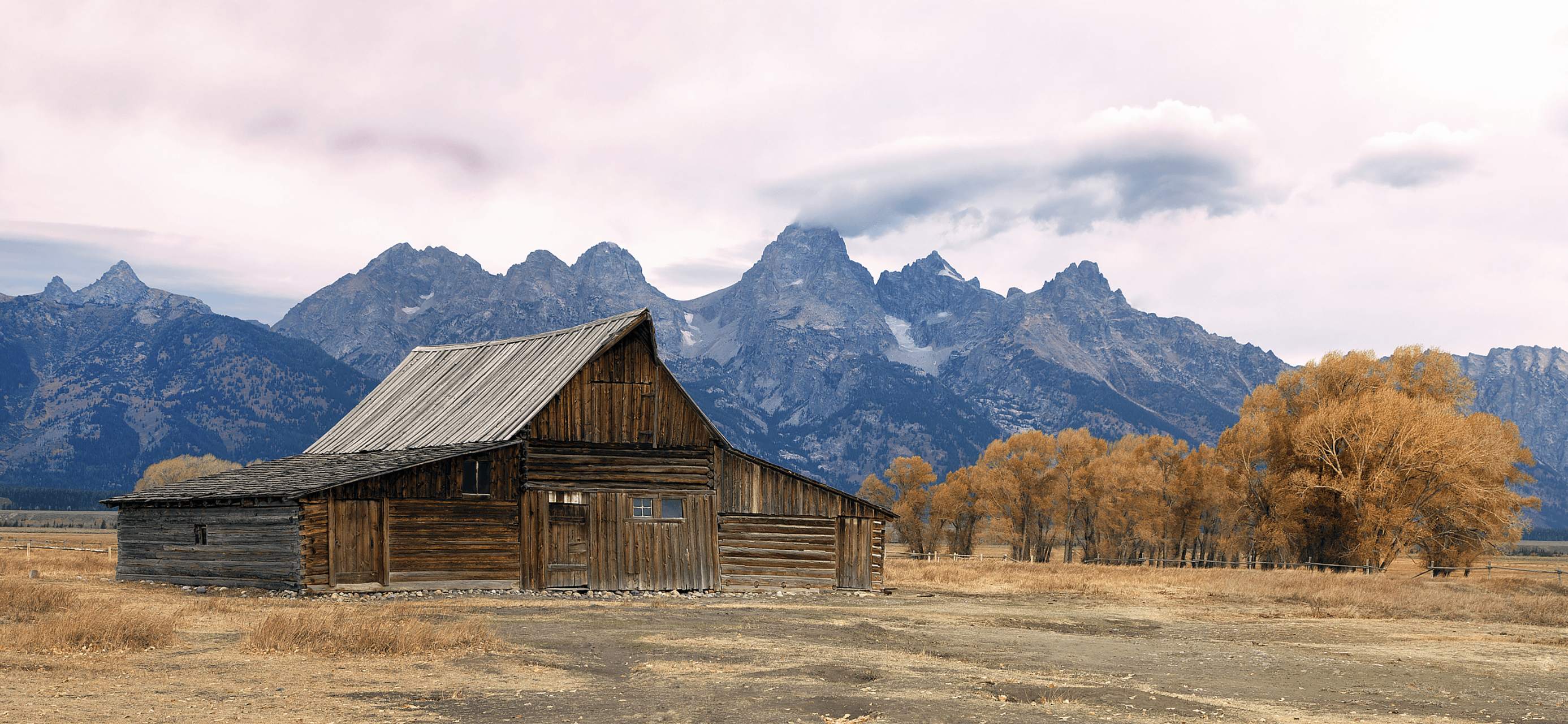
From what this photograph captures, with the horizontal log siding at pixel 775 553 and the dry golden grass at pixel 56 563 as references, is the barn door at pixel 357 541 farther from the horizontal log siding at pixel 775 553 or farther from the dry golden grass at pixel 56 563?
the horizontal log siding at pixel 775 553

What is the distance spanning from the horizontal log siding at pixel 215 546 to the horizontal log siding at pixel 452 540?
277cm

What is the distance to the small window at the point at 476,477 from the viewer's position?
3472 cm

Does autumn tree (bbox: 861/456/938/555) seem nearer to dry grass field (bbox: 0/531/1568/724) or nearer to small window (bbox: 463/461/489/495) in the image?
small window (bbox: 463/461/489/495)

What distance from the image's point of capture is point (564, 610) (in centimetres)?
2909

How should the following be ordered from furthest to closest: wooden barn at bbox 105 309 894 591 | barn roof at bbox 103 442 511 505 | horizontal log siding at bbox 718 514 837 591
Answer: horizontal log siding at bbox 718 514 837 591, wooden barn at bbox 105 309 894 591, barn roof at bbox 103 442 511 505

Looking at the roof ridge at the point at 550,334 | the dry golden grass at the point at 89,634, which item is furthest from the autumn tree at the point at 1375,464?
the dry golden grass at the point at 89,634

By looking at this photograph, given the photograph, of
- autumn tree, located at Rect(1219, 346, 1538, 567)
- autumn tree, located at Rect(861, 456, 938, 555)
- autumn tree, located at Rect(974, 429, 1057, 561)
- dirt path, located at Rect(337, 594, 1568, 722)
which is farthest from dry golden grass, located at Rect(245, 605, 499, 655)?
autumn tree, located at Rect(861, 456, 938, 555)

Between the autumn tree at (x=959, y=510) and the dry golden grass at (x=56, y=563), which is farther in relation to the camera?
the autumn tree at (x=959, y=510)

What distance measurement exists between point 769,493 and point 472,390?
37.3ft

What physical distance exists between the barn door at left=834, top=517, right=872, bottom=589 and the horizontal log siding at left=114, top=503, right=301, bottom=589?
56.8ft

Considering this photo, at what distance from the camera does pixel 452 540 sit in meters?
34.3

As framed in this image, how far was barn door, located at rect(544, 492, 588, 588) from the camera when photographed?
35906 mm

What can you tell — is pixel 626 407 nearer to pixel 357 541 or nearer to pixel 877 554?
pixel 357 541

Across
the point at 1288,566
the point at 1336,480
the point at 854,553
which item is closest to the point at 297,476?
the point at 854,553
